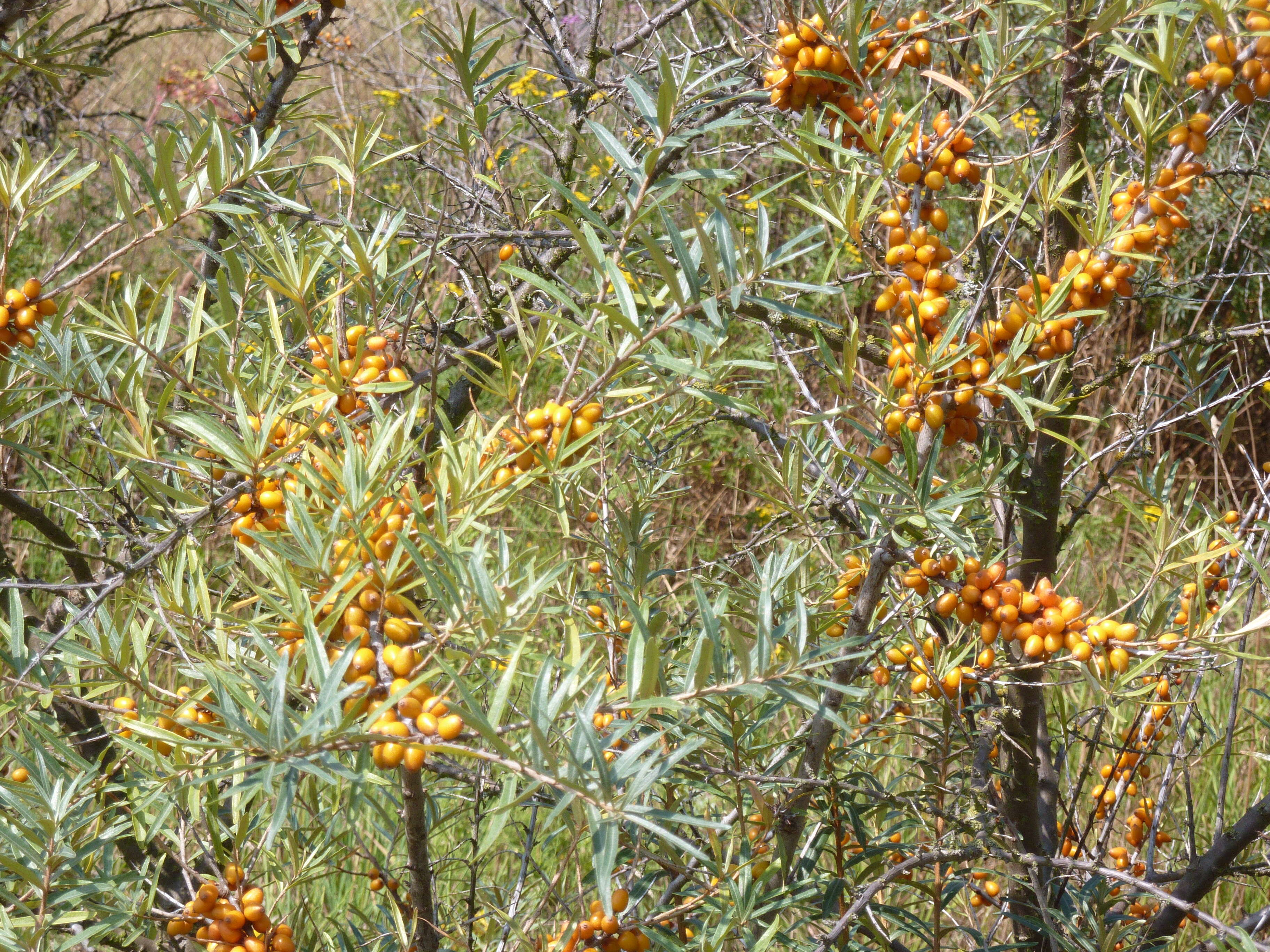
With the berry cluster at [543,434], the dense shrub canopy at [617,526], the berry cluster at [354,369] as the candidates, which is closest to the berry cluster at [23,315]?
the dense shrub canopy at [617,526]

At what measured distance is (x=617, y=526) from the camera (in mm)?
1245

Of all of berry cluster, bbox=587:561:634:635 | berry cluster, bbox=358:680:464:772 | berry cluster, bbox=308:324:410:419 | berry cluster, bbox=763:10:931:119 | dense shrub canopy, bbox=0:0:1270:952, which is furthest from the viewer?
berry cluster, bbox=587:561:634:635

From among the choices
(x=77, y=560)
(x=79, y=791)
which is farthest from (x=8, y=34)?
(x=79, y=791)

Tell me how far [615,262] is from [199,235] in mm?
3571

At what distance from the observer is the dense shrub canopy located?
706 mm

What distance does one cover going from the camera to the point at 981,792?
1.16 meters

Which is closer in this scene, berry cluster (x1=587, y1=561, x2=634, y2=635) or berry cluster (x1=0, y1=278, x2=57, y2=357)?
berry cluster (x1=0, y1=278, x2=57, y2=357)

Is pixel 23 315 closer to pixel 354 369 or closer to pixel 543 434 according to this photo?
pixel 354 369

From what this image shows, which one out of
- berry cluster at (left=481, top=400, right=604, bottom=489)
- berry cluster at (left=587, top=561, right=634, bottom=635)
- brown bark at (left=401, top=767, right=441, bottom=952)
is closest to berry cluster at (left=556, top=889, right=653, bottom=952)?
brown bark at (left=401, top=767, right=441, bottom=952)

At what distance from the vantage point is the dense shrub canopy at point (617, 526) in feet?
2.32

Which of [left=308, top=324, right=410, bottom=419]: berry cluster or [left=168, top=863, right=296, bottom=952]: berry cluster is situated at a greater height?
[left=308, top=324, right=410, bottom=419]: berry cluster

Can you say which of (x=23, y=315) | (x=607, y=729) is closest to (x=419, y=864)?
(x=607, y=729)

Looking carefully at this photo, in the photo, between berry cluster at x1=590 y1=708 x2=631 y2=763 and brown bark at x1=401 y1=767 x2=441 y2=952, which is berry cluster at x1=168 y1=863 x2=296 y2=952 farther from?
berry cluster at x1=590 y1=708 x2=631 y2=763

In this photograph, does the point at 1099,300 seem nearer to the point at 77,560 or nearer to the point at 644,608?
the point at 644,608
